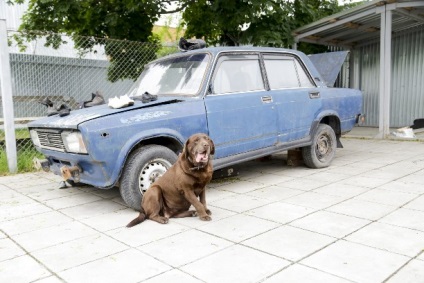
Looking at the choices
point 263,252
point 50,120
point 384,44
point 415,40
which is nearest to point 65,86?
point 50,120

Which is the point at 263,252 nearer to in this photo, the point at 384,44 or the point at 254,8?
the point at 254,8

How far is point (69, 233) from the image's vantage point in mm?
3750

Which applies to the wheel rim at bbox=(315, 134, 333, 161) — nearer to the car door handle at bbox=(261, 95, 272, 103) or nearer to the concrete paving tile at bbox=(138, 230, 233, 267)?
the car door handle at bbox=(261, 95, 272, 103)

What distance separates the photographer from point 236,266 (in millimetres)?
2855

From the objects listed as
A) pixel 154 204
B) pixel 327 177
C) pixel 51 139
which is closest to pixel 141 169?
pixel 154 204

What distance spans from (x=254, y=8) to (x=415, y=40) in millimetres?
6372

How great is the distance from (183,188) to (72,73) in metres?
7.02

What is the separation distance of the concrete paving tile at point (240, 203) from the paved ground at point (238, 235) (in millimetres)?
12

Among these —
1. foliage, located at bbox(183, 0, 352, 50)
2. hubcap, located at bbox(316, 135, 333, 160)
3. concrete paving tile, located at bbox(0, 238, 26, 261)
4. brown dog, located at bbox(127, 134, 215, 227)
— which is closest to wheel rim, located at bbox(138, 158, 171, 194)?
brown dog, located at bbox(127, 134, 215, 227)

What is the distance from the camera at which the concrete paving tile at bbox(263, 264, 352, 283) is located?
103 inches

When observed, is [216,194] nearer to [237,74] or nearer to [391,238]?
[237,74]

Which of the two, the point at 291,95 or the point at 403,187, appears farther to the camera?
the point at 291,95

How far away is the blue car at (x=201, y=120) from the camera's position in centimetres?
409

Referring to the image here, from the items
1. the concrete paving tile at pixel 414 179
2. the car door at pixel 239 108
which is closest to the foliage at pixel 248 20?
the car door at pixel 239 108
